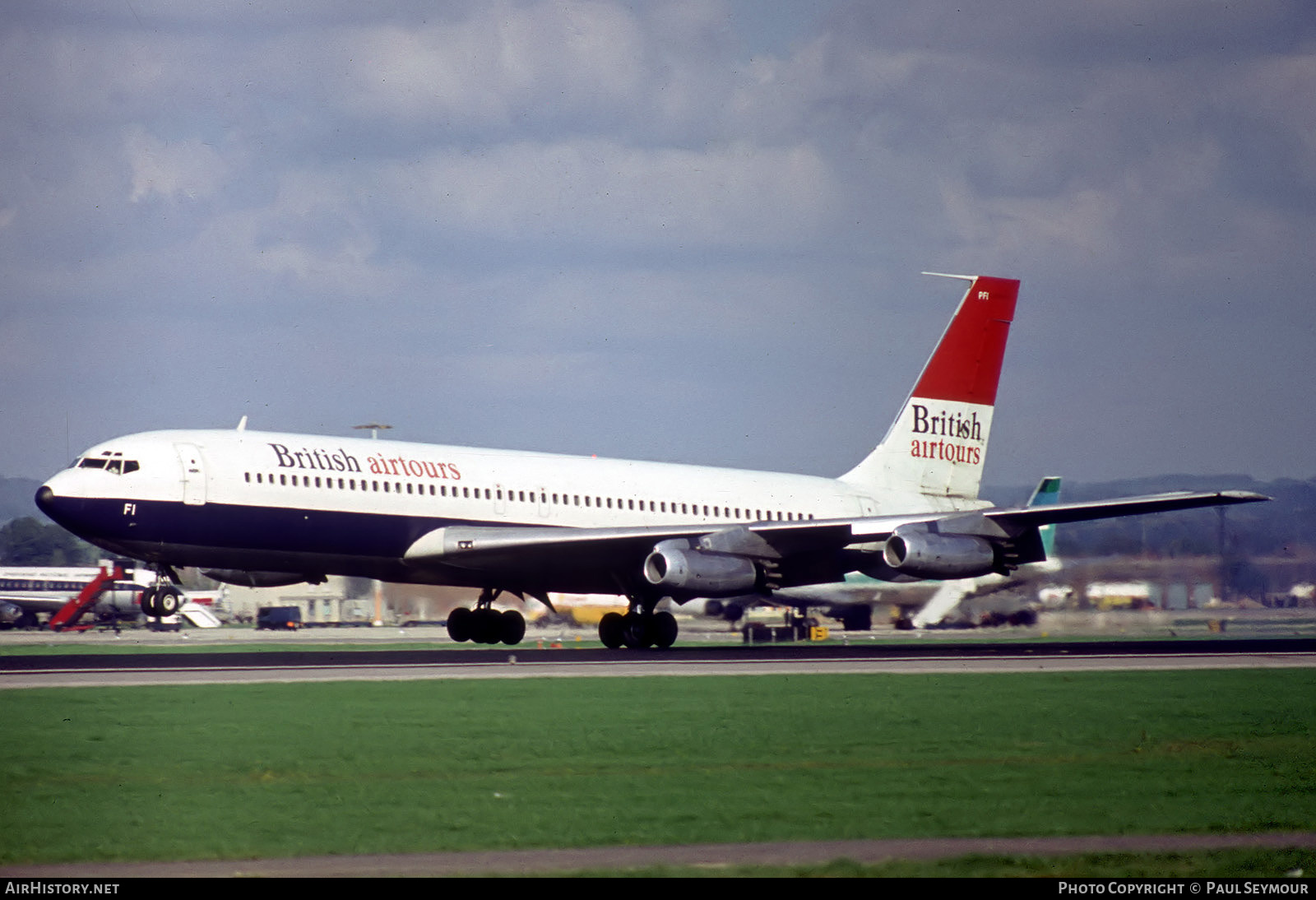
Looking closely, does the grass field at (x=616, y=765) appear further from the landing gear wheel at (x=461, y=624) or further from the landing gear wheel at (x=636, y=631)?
the landing gear wheel at (x=461, y=624)

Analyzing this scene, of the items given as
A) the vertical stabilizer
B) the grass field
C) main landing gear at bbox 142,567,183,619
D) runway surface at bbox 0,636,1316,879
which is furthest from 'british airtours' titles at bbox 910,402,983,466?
Answer: main landing gear at bbox 142,567,183,619

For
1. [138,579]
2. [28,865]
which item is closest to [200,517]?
[28,865]

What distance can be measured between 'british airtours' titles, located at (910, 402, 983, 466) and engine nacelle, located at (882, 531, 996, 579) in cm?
923

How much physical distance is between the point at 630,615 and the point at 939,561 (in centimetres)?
880

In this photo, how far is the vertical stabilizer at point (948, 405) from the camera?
5169cm

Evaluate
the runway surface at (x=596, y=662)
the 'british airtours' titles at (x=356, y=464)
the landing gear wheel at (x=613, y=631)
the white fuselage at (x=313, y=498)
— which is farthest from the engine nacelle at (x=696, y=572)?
the 'british airtours' titles at (x=356, y=464)

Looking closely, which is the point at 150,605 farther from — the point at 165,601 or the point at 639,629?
the point at 639,629

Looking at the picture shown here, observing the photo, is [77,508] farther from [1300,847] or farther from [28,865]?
[1300,847]

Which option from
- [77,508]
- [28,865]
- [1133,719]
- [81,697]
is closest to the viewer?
[28,865]

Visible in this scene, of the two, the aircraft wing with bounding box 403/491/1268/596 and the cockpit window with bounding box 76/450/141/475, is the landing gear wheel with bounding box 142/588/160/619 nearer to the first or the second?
the cockpit window with bounding box 76/450/141/475

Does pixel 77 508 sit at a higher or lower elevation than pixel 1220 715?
higher

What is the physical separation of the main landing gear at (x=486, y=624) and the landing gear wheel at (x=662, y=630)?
A: 4.49 metres
